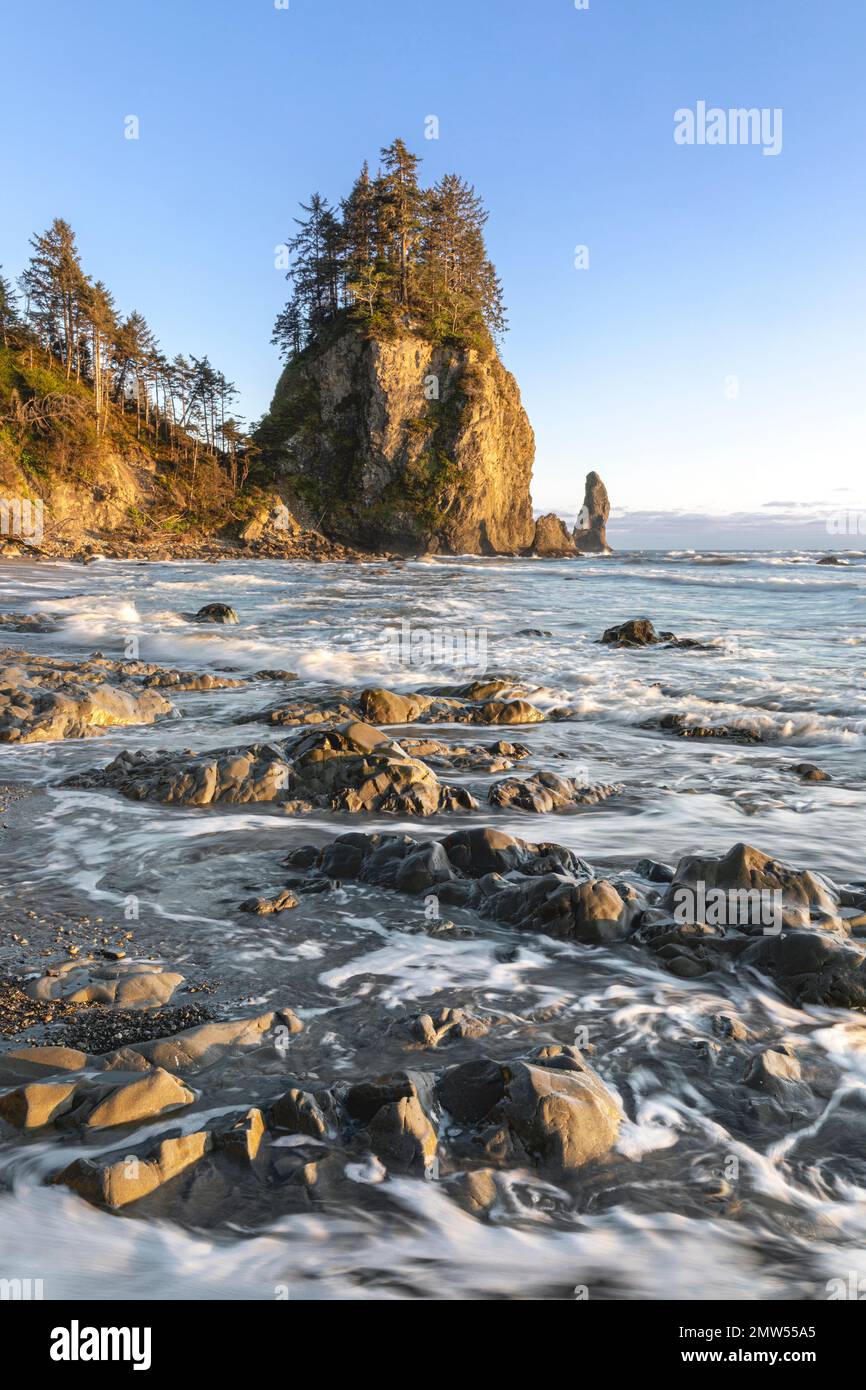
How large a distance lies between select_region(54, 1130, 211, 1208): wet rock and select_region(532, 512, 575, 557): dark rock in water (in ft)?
222

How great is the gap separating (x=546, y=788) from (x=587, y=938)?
262 cm

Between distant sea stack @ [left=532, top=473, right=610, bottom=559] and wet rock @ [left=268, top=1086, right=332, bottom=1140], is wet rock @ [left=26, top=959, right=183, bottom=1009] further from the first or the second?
distant sea stack @ [left=532, top=473, right=610, bottom=559]

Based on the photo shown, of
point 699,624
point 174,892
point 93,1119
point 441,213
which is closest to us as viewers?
point 93,1119

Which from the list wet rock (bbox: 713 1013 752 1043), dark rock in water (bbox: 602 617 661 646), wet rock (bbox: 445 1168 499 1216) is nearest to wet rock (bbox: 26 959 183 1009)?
wet rock (bbox: 445 1168 499 1216)

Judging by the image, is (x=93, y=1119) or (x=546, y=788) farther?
(x=546, y=788)

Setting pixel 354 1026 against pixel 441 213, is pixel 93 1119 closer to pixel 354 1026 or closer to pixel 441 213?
pixel 354 1026

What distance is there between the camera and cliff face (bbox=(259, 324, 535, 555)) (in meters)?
60.6

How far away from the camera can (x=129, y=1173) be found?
2.52 meters

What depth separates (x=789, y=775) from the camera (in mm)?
7887

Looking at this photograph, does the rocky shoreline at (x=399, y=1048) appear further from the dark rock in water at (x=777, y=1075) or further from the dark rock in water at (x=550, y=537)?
the dark rock in water at (x=550, y=537)

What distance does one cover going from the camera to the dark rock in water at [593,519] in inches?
3922

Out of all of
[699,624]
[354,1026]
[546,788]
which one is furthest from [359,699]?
[699,624]

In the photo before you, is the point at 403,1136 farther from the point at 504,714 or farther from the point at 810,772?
the point at 504,714

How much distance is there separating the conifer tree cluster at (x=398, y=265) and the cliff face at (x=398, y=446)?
284cm
